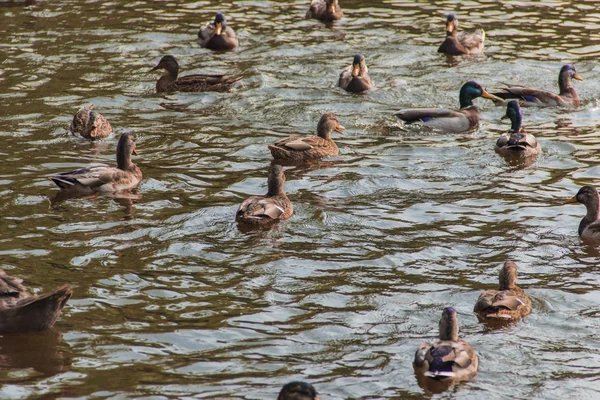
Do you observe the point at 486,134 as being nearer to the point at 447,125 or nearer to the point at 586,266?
the point at 447,125

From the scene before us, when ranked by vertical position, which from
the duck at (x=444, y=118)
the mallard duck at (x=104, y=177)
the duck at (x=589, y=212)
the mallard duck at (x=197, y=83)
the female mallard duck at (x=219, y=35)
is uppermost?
the female mallard duck at (x=219, y=35)

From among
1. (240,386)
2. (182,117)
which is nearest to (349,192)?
(182,117)

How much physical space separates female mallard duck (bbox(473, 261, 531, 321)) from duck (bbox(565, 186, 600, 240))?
8.03ft

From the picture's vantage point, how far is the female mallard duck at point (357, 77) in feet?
61.6

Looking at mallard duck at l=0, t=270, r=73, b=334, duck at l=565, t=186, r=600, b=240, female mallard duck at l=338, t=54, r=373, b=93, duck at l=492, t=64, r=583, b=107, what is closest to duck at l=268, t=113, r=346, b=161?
female mallard duck at l=338, t=54, r=373, b=93

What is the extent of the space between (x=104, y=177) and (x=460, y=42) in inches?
389

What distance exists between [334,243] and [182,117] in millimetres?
6395

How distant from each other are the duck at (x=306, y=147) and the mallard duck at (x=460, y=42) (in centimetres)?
599

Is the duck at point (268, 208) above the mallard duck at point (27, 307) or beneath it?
beneath

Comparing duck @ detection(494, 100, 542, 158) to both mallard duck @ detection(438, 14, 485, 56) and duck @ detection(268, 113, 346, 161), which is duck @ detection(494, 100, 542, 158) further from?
mallard duck @ detection(438, 14, 485, 56)

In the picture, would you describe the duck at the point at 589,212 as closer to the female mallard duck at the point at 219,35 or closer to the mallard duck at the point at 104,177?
the mallard duck at the point at 104,177

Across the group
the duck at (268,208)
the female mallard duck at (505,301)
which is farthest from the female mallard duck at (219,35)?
the female mallard duck at (505,301)

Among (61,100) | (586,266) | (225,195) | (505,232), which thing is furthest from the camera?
(61,100)

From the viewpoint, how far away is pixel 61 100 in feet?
59.8
